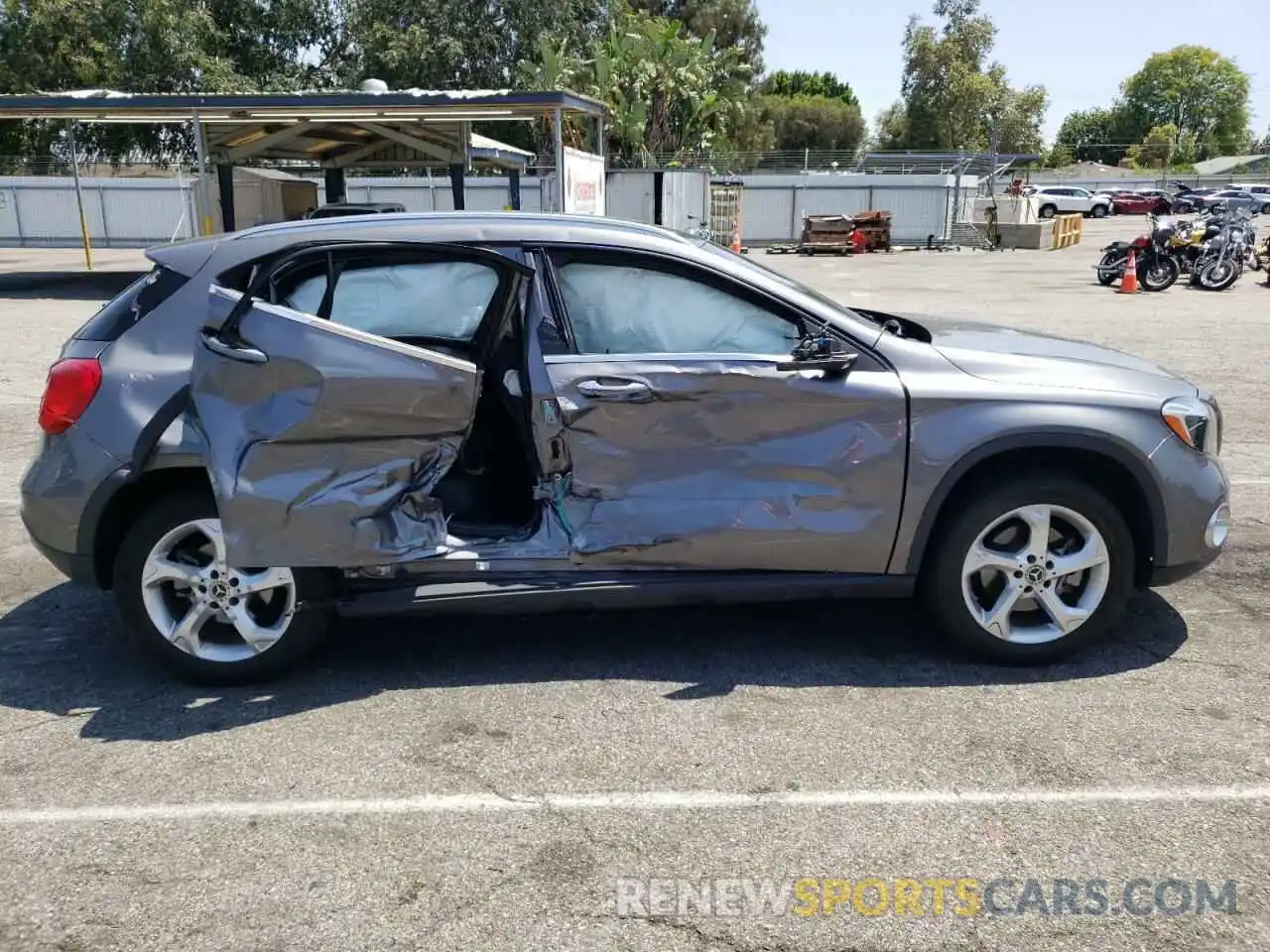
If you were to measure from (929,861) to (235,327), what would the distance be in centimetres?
276

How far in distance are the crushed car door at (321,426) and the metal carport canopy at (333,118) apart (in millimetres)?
13781

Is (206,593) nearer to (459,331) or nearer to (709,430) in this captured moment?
(459,331)

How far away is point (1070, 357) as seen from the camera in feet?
13.8

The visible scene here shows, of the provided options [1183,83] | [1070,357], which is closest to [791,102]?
[1183,83]

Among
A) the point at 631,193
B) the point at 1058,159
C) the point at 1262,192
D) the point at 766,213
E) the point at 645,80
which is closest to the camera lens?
the point at 631,193

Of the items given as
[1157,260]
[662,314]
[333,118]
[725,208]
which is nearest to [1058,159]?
[725,208]

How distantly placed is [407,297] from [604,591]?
4.44ft

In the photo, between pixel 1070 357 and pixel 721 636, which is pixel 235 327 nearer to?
pixel 721 636

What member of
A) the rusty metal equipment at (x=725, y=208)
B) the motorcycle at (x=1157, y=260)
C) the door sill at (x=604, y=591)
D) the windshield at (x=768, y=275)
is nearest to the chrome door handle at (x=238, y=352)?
the door sill at (x=604, y=591)

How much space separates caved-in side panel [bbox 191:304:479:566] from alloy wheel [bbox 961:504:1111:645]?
201 centimetres

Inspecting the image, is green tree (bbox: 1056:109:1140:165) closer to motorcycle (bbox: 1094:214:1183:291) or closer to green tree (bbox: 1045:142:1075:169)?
green tree (bbox: 1045:142:1075:169)

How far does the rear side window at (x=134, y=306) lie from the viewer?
12.9ft

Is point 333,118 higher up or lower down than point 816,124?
lower down

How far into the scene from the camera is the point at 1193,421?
402 cm
